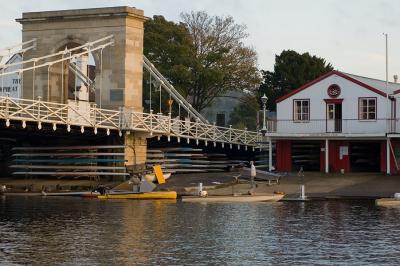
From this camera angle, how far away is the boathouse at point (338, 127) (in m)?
66.6

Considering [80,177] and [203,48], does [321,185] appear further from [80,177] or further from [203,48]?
[203,48]

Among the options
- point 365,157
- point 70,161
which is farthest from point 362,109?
point 70,161

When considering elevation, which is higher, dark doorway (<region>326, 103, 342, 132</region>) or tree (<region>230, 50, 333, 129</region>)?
tree (<region>230, 50, 333, 129</region>)

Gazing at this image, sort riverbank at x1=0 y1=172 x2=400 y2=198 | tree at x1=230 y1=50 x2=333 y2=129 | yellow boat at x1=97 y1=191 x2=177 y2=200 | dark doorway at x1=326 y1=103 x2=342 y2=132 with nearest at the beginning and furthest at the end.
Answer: yellow boat at x1=97 y1=191 x2=177 y2=200 → riverbank at x1=0 y1=172 x2=400 y2=198 → dark doorway at x1=326 y1=103 x2=342 y2=132 → tree at x1=230 y1=50 x2=333 y2=129

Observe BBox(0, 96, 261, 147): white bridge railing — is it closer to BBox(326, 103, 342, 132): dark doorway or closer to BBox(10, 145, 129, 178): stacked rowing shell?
BBox(10, 145, 129, 178): stacked rowing shell

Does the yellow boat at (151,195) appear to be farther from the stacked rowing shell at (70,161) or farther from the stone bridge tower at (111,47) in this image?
the stone bridge tower at (111,47)

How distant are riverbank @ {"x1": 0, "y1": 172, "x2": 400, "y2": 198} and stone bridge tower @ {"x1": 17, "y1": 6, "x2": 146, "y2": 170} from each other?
5054 mm

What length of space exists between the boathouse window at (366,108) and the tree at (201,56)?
89.5 feet

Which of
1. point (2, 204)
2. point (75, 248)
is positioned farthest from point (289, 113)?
point (75, 248)

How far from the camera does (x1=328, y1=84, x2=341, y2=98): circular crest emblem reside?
68.5 metres

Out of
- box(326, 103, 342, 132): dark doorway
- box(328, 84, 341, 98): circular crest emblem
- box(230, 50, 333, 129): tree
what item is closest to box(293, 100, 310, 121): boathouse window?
box(326, 103, 342, 132): dark doorway

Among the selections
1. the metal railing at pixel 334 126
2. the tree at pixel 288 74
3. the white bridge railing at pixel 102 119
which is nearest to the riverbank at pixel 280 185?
the metal railing at pixel 334 126

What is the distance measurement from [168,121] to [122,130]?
212 inches

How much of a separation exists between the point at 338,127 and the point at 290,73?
41.3 m
